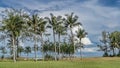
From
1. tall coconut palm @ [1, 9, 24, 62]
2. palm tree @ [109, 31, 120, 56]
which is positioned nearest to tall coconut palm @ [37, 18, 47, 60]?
tall coconut palm @ [1, 9, 24, 62]

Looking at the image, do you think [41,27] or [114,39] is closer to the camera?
[41,27]

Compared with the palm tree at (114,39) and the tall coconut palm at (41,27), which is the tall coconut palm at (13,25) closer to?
the tall coconut palm at (41,27)

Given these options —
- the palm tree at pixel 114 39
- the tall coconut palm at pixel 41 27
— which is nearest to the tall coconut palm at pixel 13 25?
the tall coconut palm at pixel 41 27

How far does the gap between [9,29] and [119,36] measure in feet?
191

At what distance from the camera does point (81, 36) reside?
117 meters

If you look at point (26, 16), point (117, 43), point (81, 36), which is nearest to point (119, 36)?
point (117, 43)

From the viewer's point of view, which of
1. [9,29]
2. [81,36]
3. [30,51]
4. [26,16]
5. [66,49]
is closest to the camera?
[9,29]

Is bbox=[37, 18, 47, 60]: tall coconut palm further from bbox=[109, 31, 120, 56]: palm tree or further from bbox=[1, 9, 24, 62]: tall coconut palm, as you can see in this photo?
bbox=[109, 31, 120, 56]: palm tree

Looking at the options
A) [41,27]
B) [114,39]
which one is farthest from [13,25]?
[114,39]

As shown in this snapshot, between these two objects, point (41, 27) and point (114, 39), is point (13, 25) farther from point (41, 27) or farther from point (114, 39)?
point (114, 39)

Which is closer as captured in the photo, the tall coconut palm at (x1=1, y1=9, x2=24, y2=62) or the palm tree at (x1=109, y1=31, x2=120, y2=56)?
the tall coconut palm at (x1=1, y1=9, x2=24, y2=62)

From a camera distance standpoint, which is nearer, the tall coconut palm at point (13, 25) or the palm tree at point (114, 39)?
the tall coconut palm at point (13, 25)

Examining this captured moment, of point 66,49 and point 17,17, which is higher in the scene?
point 17,17

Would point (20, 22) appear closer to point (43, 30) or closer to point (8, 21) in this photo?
point (8, 21)
